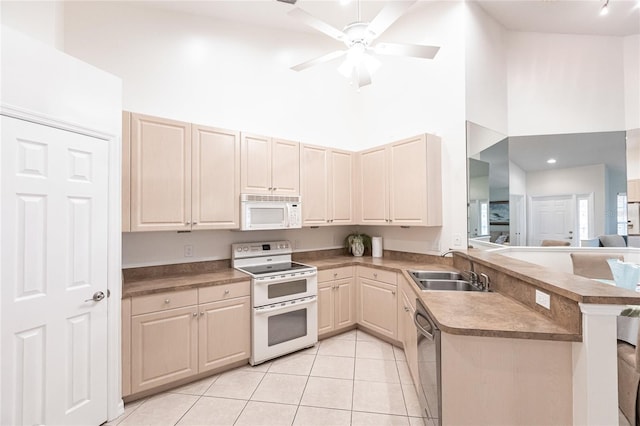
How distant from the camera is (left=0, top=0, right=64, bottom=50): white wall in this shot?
1.83m

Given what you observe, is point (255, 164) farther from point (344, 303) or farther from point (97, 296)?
point (344, 303)

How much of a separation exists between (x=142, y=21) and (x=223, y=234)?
230cm

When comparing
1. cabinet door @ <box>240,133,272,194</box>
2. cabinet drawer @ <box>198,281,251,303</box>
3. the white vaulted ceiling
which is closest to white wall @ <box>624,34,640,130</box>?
the white vaulted ceiling

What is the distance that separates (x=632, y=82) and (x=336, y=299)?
14.3 ft

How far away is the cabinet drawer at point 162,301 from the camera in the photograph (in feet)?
7.01

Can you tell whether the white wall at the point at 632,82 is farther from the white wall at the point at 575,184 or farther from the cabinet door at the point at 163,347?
the cabinet door at the point at 163,347

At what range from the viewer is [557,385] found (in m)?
1.32

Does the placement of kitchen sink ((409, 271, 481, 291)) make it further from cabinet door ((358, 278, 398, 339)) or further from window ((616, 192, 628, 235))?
window ((616, 192, 628, 235))

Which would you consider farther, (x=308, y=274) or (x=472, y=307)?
(x=308, y=274)

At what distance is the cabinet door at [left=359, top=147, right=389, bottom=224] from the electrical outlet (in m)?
1.91

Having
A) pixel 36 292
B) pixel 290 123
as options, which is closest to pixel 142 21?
pixel 290 123

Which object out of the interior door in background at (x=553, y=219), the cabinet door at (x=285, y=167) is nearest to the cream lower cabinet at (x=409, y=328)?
the cabinet door at (x=285, y=167)

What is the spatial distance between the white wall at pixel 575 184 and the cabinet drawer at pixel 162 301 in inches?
161

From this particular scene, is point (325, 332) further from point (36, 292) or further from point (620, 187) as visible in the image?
point (620, 187)
